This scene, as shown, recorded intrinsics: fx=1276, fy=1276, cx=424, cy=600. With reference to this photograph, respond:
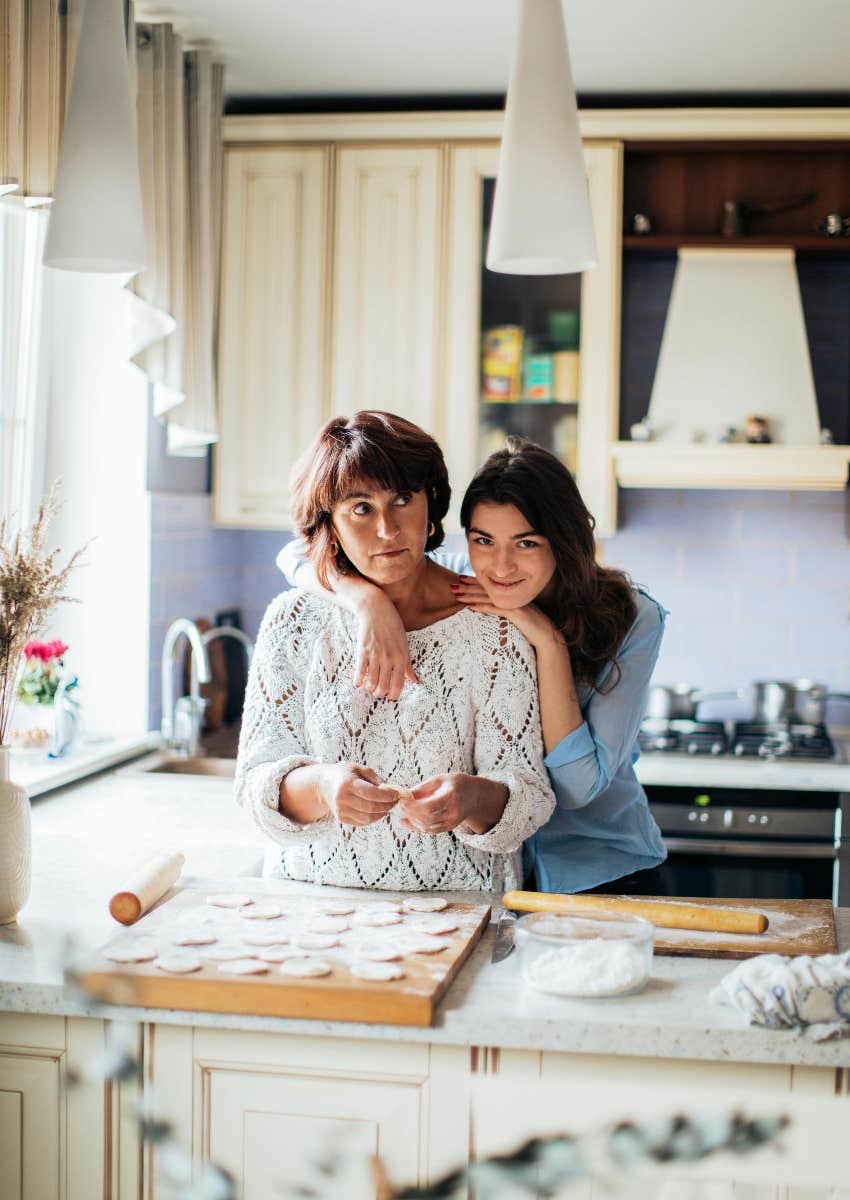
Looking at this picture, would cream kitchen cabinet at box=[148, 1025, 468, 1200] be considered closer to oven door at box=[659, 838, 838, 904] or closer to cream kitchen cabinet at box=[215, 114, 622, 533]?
oven door at box=[659, 838, 838, 904]

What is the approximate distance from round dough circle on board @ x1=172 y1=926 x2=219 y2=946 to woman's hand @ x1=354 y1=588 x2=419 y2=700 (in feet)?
1.28

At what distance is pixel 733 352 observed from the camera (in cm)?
337

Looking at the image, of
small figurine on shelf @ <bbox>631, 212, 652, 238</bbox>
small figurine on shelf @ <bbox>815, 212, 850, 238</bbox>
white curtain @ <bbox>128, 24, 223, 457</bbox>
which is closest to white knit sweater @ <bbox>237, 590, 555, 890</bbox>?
white curtain @ <bbox>128, 24, 223, 457</bbox>

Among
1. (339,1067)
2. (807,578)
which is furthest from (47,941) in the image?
(807,578)

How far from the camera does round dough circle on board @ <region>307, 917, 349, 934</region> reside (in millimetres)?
1543

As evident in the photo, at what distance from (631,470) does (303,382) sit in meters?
0.91

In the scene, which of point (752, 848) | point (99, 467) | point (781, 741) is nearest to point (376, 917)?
point (752, 848)

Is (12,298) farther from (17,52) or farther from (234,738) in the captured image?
(234,738)

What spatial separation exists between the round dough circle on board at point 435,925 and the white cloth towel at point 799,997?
14.2 inches

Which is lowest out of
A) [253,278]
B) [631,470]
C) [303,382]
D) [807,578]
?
[807,578]

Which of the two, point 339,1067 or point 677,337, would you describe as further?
point 677,337

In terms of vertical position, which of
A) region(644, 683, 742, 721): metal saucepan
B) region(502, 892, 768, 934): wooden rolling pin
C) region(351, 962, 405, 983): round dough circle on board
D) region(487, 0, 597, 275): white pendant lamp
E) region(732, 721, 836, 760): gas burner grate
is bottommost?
region(351, 962, 405, 983): round dough circle on board

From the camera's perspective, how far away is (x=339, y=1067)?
1395 mm

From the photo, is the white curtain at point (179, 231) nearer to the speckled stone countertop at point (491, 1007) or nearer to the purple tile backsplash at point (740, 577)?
the purple tile backsplash at point (740, 577)
